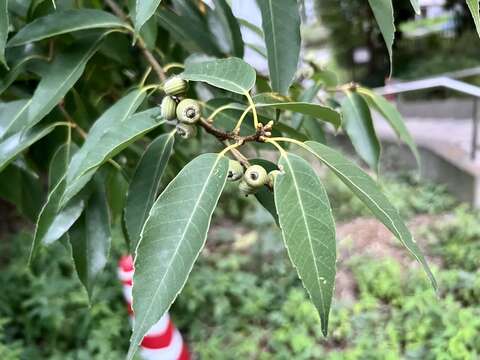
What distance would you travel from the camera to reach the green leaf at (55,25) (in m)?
0.75

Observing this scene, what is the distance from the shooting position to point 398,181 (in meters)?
3.75

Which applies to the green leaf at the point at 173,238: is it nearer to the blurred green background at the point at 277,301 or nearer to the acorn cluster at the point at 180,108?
the acorn cluster at the point at 180,108

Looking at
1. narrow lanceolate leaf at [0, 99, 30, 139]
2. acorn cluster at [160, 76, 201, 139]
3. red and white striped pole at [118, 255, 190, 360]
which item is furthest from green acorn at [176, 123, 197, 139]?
red and white striped pole at [118, 255, 190, 360]

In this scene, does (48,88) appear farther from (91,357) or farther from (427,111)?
(427,111)

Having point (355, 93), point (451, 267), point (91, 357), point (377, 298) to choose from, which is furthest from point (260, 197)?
point (451, 267)

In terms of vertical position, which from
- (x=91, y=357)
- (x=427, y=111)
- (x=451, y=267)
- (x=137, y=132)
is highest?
(x=137, y=132)

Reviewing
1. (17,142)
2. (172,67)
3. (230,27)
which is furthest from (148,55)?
(17,142)

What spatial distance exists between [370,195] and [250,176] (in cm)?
13

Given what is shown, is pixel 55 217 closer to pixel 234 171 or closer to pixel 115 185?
pixel 115 185

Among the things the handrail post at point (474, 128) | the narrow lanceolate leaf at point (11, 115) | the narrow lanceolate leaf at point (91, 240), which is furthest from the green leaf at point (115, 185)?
the handrail post at point (474, 128)

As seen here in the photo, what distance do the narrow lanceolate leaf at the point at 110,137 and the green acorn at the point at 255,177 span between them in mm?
131

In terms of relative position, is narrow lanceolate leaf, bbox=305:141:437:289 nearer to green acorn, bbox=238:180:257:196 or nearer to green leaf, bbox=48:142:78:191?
green acorn, bbox=238:180:257:196

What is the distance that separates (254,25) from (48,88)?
51 centimetres

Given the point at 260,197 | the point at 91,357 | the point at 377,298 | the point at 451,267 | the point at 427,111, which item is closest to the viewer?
the point at 260,197
